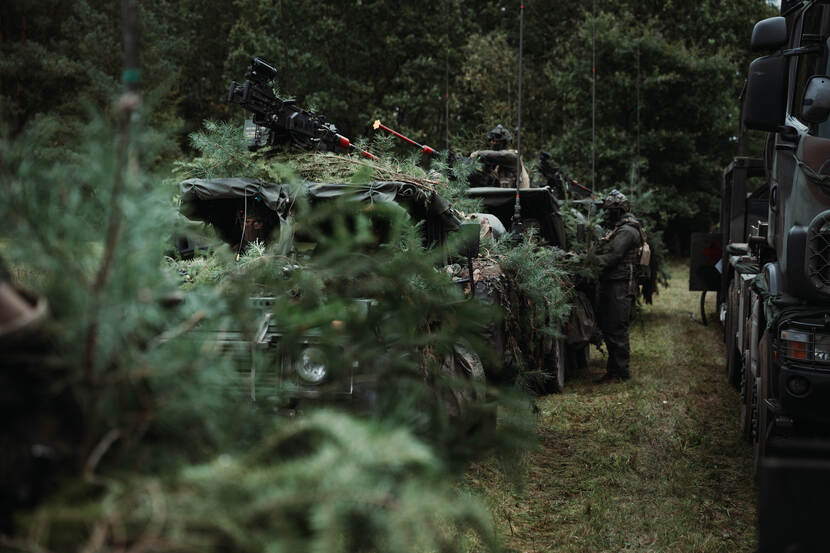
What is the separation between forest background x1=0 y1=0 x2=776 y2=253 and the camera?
24.7m

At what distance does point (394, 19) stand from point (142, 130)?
27.1 meters

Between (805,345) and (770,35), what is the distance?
1.99 m

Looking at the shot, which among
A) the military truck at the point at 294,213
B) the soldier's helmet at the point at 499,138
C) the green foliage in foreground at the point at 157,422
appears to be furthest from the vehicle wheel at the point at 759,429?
the soldier's helmet at the point at 499,138

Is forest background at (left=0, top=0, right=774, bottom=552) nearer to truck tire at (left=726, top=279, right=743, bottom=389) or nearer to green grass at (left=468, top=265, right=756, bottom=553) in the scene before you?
green grass at (left=468, top=265, right=756, bottom=553)

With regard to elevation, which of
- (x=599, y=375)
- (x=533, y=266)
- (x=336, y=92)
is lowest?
(x=599, y=375)

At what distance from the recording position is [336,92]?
87.5 feet

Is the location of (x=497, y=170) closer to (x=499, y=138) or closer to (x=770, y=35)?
(x=499, y=138)

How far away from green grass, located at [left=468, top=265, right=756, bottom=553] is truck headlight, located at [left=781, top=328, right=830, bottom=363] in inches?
44.7

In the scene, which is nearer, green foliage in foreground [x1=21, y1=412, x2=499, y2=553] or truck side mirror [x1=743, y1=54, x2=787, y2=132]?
green foliage in foreground [x1=21, y1=412, x2=499, y2=553]

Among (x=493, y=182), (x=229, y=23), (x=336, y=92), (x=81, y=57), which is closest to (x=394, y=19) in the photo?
(x=336, y=92)

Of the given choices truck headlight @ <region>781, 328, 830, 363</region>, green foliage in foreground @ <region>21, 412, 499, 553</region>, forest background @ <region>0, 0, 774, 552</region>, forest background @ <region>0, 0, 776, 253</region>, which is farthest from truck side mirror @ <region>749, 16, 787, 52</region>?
forest background @ <region>0, 0, 776, 253</region>

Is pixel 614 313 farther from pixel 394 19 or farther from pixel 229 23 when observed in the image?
pixel 229 23

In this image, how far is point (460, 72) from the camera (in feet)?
93.2

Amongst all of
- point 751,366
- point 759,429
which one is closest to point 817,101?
point 759,429
